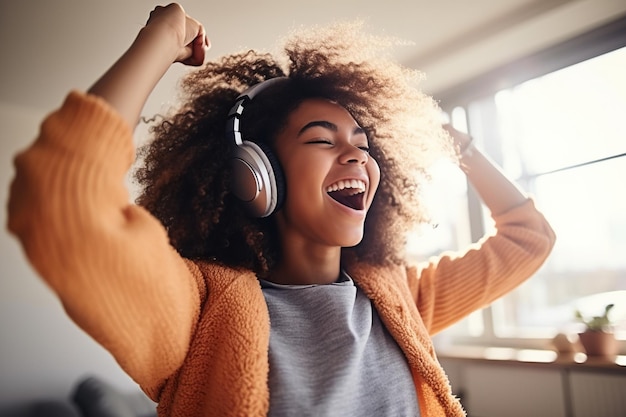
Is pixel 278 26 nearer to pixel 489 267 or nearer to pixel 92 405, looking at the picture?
pixel 489 267

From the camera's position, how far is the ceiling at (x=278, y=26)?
2.37 meters

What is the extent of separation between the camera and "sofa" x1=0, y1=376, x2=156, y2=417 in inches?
107

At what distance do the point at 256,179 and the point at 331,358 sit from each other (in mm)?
329

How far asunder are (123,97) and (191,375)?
0.40m

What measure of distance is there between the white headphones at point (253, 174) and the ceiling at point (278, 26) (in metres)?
1.64

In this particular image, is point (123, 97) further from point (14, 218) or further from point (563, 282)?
point (563, 282)

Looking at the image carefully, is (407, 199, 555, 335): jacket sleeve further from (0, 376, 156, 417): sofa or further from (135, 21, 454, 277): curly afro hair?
(0, 376, 156, 417): sofa

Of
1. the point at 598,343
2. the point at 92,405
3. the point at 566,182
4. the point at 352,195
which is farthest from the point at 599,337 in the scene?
the point at 92,405

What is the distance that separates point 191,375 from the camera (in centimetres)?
70

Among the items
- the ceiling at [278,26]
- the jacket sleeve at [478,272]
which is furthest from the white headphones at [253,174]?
the ceiling at [278,26]

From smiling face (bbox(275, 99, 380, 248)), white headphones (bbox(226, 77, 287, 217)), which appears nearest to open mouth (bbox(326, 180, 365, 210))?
smiling face (bbox(275, 99, 380, 248))

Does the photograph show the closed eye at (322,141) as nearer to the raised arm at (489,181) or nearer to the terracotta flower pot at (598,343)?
the raised arm at (489,181)

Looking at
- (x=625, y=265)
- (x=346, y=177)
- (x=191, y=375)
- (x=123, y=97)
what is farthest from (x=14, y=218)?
(x=625, y=265)

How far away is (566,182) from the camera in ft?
9.30
